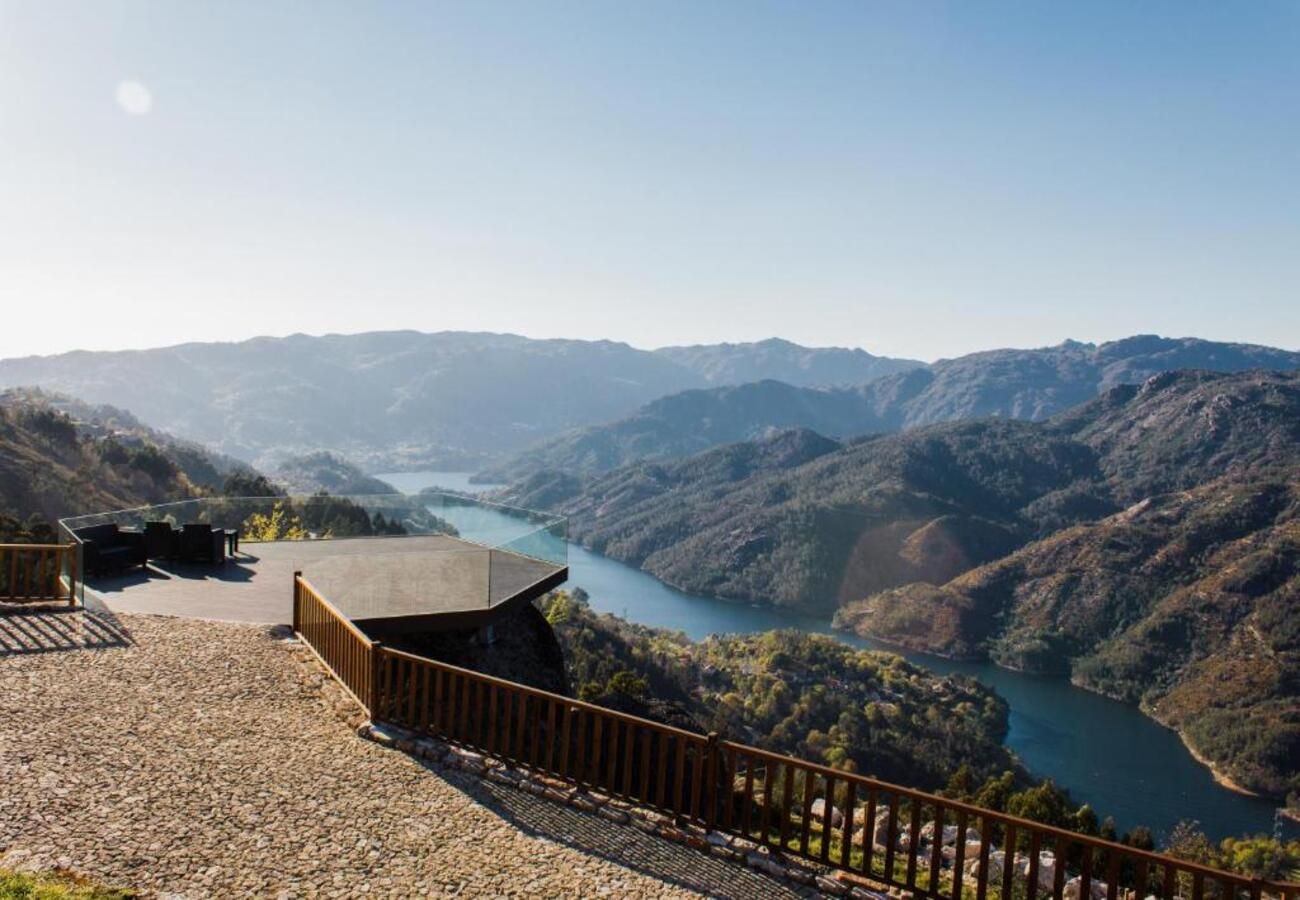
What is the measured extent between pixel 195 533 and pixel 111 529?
1.24 meters

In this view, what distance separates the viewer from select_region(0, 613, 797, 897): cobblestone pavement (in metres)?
5.90

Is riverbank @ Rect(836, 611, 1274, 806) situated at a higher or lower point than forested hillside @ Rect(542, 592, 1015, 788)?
lower

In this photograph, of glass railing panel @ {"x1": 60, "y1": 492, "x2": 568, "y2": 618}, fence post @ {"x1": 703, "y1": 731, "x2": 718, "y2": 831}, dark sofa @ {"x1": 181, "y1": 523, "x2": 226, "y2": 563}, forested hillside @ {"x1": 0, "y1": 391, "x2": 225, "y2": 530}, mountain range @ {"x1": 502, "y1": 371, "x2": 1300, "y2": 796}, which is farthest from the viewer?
mountain range @ {"x1": 502, "y1": 371, "x2": 1300, "y2": 796}

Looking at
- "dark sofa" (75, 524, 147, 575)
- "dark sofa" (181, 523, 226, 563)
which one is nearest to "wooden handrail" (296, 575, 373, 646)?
"dark sofa" (75, 524, 147, 575)

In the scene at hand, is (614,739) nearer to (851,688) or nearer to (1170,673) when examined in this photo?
(851,688)

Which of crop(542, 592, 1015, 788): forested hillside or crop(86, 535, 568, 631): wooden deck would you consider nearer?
crop(86, 535, 568, 631): wooden deck

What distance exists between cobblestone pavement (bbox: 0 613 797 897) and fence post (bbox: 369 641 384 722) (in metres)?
0.30

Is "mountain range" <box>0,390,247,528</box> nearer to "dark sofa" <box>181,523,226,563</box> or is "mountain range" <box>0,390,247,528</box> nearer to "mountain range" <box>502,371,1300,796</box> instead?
"dark sofa" <box>181,523,226,563</box>

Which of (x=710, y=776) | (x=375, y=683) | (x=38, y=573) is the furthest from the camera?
(x=38, y=573)

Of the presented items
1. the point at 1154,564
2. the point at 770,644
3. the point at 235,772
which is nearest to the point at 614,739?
the point at 235,772

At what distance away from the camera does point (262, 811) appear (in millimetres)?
6672

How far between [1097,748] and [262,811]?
96709 millimetres

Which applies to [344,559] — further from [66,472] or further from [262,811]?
[66,472]

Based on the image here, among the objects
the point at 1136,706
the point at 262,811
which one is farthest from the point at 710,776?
the point at 1136,706
